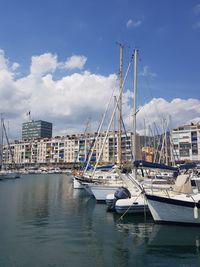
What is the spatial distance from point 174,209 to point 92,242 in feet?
22.0

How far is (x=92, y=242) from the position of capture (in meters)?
15.4

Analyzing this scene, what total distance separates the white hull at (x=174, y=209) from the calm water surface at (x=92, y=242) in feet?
2.27

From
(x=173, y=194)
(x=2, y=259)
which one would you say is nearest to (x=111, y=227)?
(x=173, y=194)

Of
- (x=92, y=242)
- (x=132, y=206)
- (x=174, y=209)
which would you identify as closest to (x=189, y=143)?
(x=132, y=206)

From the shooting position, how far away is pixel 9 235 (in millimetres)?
16969

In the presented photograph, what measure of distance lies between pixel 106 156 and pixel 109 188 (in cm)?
13535

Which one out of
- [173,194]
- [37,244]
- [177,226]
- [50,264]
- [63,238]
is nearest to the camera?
[50,264]

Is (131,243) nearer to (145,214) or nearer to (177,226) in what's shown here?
(177,226)

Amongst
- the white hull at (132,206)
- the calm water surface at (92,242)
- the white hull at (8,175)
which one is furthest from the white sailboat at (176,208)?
the white hull at (8,175)

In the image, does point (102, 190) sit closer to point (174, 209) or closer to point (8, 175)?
point (174, 209)

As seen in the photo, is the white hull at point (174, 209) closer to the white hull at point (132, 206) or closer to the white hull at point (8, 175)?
the white hull at point (132, 206)

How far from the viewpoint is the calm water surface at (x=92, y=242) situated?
41.2ft

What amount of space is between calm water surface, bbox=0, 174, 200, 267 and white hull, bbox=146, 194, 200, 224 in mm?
691

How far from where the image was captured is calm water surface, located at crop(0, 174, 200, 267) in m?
12.6
